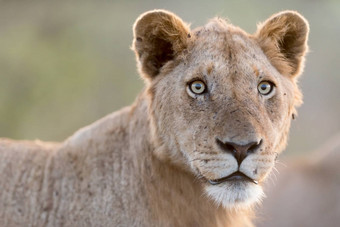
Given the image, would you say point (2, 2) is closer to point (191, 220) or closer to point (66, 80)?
point (66, 80)

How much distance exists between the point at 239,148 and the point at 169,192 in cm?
97

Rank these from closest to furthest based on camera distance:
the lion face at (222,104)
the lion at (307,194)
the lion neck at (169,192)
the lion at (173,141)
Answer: the lion face at (222,104) → the lion at (173,141) → the lion neck at (169,192) → the lion at (307,194)

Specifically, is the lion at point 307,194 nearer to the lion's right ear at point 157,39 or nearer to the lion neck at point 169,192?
the lion neck at point 169,192

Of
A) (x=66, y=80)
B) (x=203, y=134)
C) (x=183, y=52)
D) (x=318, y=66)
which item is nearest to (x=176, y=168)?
(x=203, y=134)

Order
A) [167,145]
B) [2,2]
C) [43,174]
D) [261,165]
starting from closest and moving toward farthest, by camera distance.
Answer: [261,165], [167,145], [43,174], [2,2]

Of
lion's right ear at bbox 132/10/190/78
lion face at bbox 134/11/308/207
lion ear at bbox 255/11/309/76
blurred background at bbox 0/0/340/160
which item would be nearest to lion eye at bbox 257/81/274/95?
lion face at bbox 134/11/308/207

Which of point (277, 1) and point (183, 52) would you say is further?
point (277, 1)

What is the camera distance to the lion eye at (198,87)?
4.87 meters

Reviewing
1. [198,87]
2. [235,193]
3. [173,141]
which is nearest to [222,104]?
[198,87]

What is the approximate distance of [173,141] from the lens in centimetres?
499

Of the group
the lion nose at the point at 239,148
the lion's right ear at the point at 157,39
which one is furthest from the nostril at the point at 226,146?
the lion's right ear at the point at 157,39

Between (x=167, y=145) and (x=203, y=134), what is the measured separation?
43 cm

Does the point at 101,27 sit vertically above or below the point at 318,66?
above

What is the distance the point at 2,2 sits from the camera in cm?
2225
